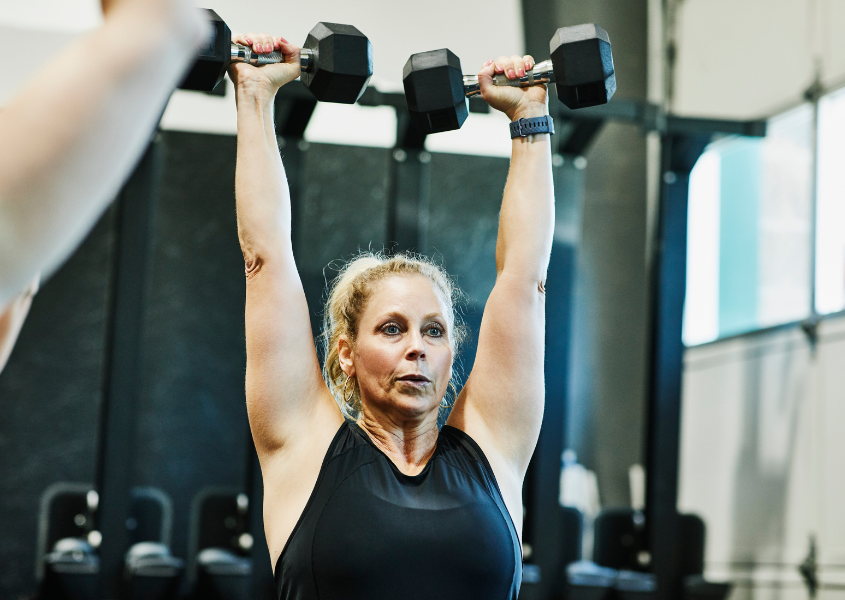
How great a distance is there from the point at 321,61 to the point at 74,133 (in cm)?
139

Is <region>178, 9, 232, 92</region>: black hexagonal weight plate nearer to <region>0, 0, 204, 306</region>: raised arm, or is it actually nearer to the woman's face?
the woman's face

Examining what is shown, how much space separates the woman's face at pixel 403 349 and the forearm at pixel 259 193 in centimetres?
23

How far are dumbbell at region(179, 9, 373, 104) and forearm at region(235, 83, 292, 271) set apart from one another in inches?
5.6

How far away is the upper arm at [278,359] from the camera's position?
1.54 metres

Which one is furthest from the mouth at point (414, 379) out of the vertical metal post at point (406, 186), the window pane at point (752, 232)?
the window pane at point (752, 232)

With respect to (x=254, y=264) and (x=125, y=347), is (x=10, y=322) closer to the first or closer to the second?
(x=254, y=264)

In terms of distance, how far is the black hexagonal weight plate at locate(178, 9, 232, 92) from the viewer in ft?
5.57

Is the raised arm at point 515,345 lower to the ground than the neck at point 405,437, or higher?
higher

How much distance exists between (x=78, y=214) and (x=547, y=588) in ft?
11.4

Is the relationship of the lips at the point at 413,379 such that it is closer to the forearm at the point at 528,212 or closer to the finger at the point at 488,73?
the forearm at the point at 528,212

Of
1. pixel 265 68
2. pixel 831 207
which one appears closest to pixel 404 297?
pixel 265 68

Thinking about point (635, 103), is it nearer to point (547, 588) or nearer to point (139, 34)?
point (547, 588)

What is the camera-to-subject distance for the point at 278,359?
5.05 ft

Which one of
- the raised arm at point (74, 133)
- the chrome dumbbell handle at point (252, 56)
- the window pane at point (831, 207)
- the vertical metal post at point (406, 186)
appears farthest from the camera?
the vertical metal post at point (406, 186)
